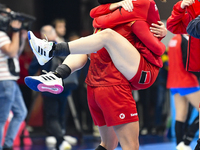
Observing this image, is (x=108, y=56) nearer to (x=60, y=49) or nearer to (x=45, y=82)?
(x=60, y=49)

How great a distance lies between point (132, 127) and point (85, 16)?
4.73 metres

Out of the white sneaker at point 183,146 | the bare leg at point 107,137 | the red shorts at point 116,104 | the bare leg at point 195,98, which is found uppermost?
the red shorts at point 116,104

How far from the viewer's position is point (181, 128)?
3.88m

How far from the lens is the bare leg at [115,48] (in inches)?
83.9

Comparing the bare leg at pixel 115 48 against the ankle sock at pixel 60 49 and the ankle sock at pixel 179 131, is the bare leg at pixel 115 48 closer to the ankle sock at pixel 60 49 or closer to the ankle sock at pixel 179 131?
the ankle sock at pixel 60 49

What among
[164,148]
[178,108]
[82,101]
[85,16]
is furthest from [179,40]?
[85,16]

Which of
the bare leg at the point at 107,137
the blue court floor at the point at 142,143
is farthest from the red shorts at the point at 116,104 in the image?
the blue court floor at the point at 142,143

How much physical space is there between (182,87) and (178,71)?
0.21 m

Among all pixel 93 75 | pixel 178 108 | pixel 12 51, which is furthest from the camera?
pixel 178 108

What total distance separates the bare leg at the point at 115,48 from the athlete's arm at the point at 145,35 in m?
0.09

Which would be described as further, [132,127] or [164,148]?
[164,148]

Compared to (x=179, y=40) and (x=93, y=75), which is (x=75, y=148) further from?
(x=93, y=75)

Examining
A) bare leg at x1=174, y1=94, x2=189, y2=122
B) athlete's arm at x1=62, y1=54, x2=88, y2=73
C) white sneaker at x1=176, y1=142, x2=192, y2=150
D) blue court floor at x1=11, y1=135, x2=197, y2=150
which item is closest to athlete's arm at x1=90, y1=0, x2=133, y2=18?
athlete's arm at x1=62, y1=54, x2=88, y2=73

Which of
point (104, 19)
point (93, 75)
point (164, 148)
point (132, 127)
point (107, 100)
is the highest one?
point (104, 19)
